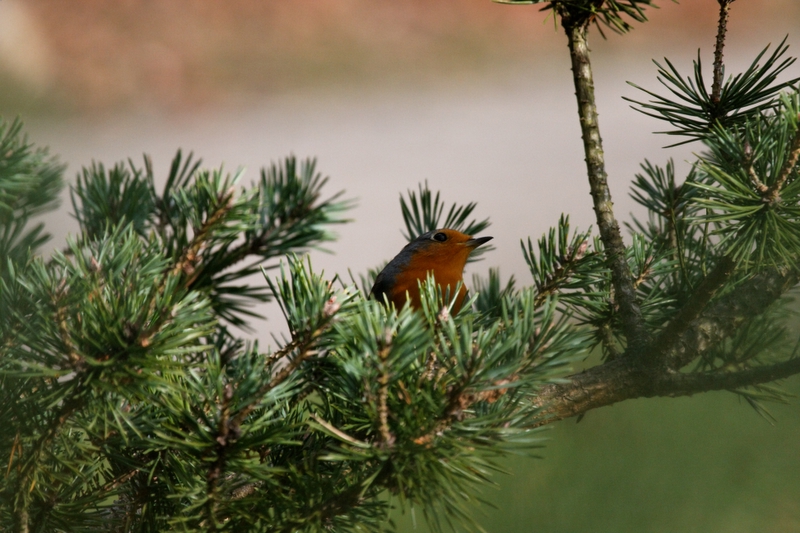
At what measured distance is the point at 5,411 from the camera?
0.60 m

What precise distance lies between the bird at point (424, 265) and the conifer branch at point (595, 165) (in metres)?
0.35

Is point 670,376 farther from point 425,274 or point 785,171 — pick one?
point 425,274

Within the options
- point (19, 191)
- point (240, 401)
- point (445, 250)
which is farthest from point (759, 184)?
point (445, 250)

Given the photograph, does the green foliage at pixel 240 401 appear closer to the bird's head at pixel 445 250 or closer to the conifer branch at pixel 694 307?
the conifer branch at pixel 694 307

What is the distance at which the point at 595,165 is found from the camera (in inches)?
33.6

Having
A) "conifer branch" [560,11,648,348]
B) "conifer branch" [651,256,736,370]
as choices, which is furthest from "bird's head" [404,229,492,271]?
"conifer branch" [651,256,736,370]

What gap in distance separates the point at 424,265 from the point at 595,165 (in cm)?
64

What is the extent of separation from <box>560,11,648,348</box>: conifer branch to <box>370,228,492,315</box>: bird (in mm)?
350

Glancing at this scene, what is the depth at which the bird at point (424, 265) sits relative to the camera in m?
1.25

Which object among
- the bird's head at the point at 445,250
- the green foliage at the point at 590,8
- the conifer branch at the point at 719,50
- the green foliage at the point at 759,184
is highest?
the green foliage at the point at 590,8

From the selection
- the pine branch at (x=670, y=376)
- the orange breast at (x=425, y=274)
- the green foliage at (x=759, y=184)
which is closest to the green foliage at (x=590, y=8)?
the green foliage at (x=759, y=184)

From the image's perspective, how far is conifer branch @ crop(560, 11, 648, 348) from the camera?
842 millimetres

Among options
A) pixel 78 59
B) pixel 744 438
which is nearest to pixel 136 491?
pixel 744 438

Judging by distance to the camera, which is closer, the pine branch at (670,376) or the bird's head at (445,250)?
the pine branch at (670,376)
